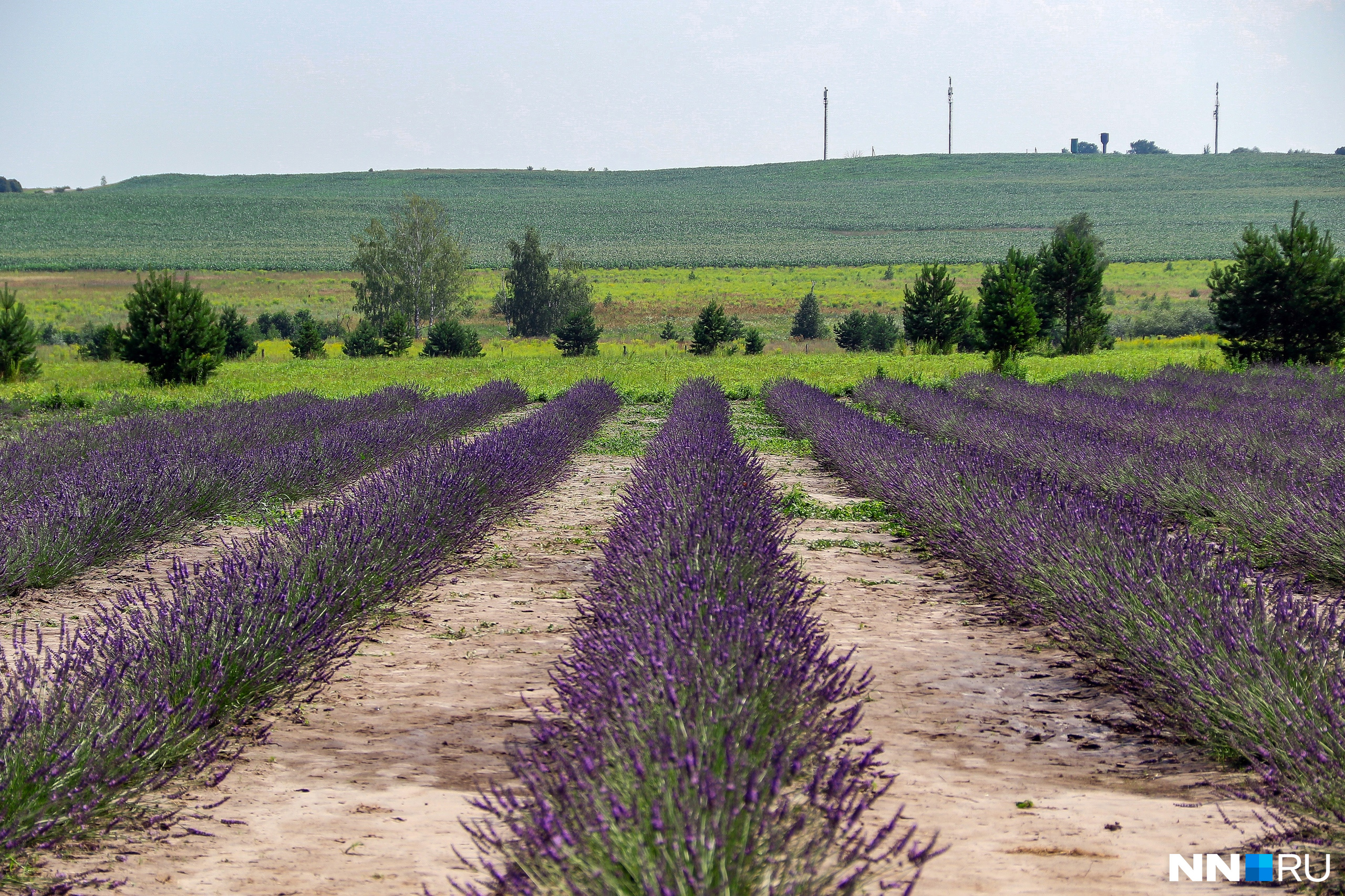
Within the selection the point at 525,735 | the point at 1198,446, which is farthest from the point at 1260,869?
the point at 1198,446

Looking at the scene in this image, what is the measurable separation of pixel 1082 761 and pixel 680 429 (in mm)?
6714

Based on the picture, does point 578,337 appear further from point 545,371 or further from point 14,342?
point 14,342

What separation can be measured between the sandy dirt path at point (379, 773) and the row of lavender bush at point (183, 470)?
1.90m

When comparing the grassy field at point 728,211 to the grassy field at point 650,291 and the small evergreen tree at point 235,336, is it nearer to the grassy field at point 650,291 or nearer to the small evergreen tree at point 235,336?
the grassy field at point 650,291

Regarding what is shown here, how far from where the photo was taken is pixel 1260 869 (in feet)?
7.75

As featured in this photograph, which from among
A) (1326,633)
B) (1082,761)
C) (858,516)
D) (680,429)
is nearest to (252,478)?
(680,429)

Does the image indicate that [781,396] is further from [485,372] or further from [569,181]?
[569,181]

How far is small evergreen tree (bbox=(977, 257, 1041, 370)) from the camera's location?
26609 mm

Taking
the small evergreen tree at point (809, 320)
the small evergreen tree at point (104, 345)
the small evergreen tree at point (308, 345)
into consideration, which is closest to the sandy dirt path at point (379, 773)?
the small evergreen tree at point (104, 345)

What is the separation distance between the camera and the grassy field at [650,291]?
57688mm

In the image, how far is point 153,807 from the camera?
2.79 meters

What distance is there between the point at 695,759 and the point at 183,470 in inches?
258

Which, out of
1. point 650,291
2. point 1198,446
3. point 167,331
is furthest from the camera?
point 650,291

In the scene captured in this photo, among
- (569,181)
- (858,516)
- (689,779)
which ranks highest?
(569,181)
